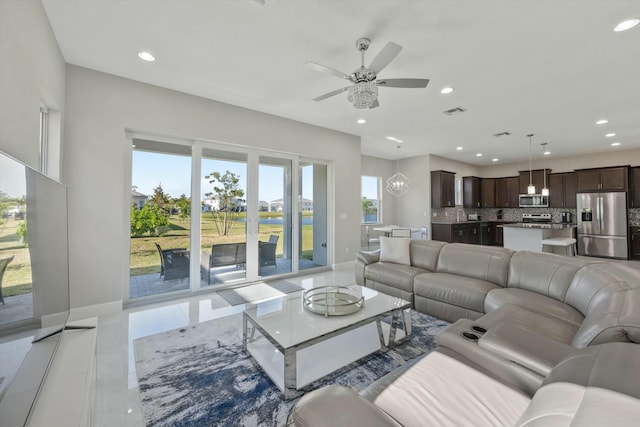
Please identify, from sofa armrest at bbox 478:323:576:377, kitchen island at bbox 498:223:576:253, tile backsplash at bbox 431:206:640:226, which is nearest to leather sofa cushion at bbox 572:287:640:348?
sofa armrest at bbox 478:323:576:377

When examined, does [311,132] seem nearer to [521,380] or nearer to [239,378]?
[239,378]

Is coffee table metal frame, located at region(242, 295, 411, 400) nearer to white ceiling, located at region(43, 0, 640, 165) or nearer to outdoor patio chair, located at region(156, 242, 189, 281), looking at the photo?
outdoor patio chair, located at region(156, 242, 189, 281)

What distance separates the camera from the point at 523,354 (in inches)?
56.2

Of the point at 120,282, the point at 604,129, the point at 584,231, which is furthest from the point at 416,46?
the point at 584,231

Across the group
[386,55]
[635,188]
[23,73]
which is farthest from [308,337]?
[635,188]

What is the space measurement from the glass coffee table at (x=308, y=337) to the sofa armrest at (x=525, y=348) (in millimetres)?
905

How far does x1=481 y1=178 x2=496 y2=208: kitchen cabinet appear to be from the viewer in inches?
374

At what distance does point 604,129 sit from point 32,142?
29.0 feet

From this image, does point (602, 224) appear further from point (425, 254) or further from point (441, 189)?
point (425, 254)

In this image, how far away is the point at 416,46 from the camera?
109 inches

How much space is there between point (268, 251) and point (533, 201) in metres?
8.53

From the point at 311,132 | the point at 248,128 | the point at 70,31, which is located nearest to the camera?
the point at 70,31

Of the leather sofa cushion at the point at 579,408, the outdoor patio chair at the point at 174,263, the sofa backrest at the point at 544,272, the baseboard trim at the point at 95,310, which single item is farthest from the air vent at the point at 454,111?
the baseboard trim at the point at 95,310

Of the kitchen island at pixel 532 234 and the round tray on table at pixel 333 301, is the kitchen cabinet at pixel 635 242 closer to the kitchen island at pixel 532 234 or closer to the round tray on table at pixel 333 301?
the kitchen island at pixel 532 234
